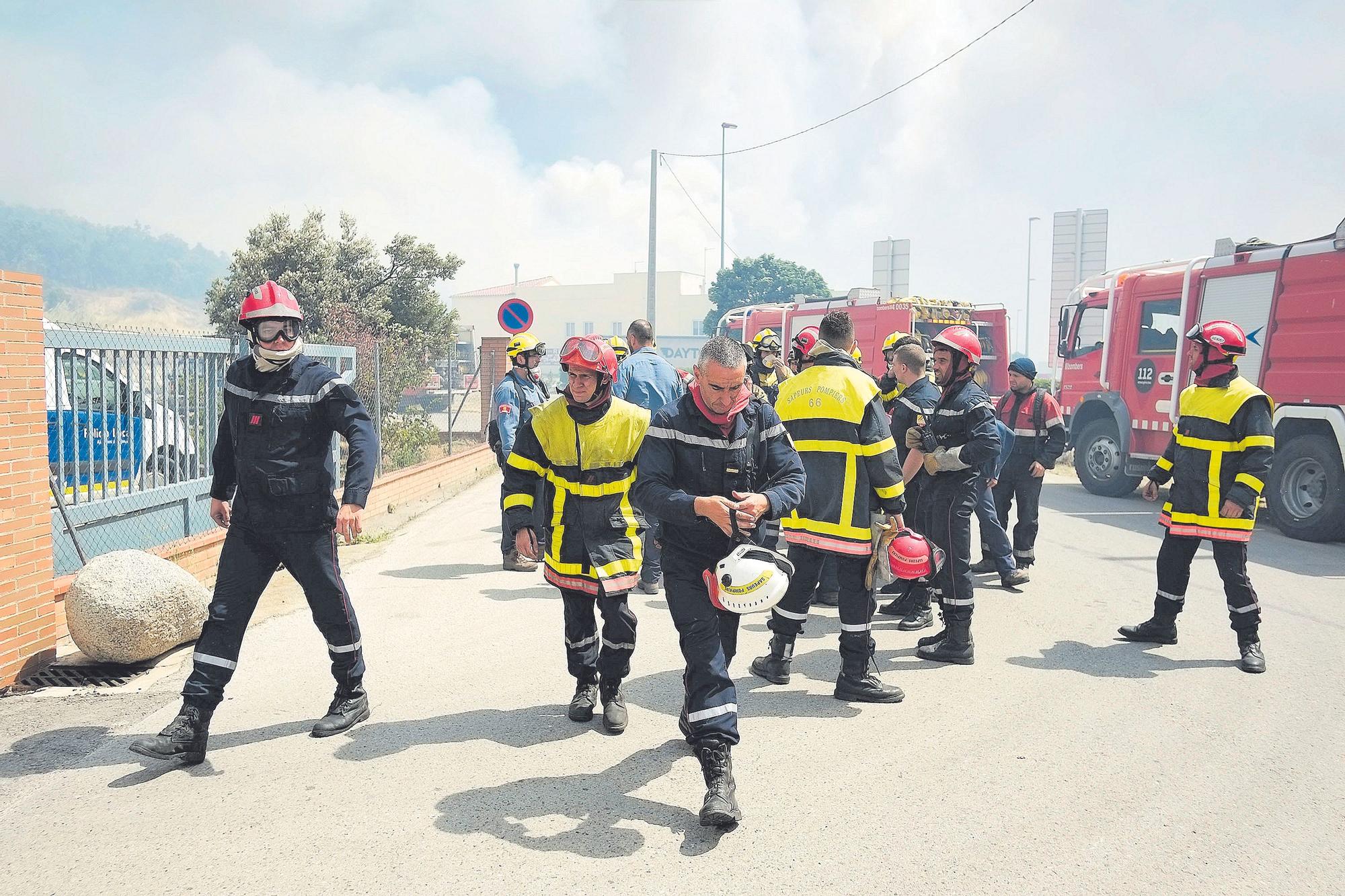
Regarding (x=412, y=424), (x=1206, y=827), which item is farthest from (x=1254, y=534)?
(x=412, y=424)

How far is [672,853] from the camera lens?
3.35m

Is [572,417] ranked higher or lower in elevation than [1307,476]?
higher

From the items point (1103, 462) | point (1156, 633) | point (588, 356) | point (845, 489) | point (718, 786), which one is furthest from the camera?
point (1103, 462)

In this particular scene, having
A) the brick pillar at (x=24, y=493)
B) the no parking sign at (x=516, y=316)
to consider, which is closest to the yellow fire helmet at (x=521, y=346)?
the brick pillar at (x=24, y=493)

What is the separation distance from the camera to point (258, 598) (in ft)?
14.3

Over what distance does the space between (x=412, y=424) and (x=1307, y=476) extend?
12832 millimetres

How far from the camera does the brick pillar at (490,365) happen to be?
21656mm

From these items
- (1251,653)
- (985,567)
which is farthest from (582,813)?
(985,567)

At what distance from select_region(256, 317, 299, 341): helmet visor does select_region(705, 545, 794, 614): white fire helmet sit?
2229mm

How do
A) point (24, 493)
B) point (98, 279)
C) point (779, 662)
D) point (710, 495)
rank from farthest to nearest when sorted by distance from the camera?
1. point (98, 279)
2. point (779, 662)
3. point (24, 493)
4. point (710, 495)

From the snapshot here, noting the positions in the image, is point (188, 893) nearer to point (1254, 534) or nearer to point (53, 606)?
point (53, 606)

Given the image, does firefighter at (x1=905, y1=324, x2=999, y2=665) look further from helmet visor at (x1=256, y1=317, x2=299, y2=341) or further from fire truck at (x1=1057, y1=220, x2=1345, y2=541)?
fire truck at (x1=1057, y1=220, x2=1345, y2=541)

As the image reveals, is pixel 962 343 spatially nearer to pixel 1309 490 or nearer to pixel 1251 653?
pixel 1251 653

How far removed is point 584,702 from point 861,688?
1.47m
